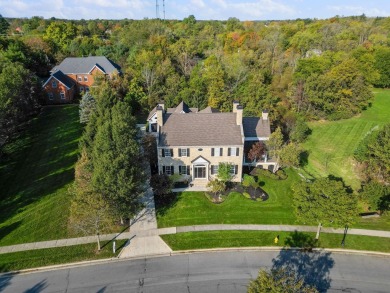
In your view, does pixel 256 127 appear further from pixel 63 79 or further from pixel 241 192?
pixel 63 79

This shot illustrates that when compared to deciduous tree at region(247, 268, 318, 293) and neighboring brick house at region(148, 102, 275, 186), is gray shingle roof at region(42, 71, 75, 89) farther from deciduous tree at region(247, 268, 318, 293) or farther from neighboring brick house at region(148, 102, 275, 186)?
deciduous tree at region(247, 268, 318, 293)

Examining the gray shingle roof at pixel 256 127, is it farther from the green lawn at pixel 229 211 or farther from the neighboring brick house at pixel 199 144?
the green lawn at pixel 229 211

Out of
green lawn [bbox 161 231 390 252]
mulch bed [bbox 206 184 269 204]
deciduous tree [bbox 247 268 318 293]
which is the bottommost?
green lawn [bbox 161 231 390 252]

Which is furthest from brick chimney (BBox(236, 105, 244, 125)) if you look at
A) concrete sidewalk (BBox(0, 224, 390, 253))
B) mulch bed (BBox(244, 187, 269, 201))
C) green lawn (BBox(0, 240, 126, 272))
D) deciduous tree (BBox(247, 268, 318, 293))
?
deciduous tree (BBox(247, 268, 318, 293))

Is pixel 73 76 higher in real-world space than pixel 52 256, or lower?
higher

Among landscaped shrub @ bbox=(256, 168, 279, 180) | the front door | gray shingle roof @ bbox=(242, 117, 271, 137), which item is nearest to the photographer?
the front door

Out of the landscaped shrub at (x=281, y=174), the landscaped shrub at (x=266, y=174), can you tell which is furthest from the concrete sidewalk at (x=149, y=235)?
the landscaped shrub at (x=281, y=174)

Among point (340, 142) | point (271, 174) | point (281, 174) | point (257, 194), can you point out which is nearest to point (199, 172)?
point (257, 194)
